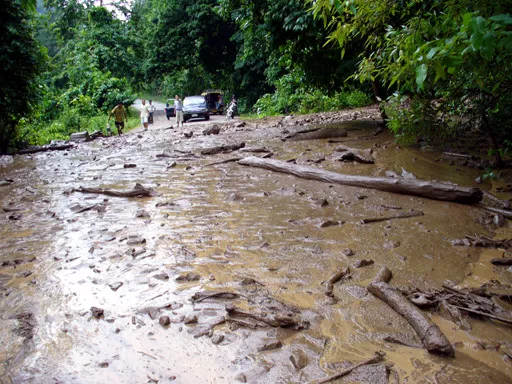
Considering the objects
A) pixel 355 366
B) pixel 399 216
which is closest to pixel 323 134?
pixel 399 216

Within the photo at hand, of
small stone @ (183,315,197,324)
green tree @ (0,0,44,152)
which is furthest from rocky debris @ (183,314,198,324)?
green tree @ (0,0,44,152)

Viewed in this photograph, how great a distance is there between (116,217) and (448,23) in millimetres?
4655

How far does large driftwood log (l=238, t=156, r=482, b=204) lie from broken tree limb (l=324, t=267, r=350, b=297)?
2666 millimetres

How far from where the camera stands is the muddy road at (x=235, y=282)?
9.21 ft

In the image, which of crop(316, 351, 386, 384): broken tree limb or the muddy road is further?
the muddy road

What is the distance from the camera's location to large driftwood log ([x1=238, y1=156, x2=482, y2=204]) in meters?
5.84

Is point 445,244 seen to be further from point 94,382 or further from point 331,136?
point 331,136

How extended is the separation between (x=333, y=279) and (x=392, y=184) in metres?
3.14

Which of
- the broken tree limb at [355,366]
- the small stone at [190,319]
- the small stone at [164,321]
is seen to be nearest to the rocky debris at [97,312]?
the small stone at [164,321]

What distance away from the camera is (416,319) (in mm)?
3127

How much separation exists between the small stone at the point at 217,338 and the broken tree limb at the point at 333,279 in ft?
3.33

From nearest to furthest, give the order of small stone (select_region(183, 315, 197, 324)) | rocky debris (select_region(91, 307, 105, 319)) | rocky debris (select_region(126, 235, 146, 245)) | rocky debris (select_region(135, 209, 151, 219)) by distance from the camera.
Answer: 1. small stone (select_region(183, 315, 197, 324))
2. rocky debris (select_region(91, 307, 105, 319))
3. rocky debris (select_region(126, 235, 146, 245))
4. rocky debris (select_region(135, 209, 151, 219))

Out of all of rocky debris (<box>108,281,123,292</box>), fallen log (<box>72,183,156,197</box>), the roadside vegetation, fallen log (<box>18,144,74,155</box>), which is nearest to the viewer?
the roadside vegetation

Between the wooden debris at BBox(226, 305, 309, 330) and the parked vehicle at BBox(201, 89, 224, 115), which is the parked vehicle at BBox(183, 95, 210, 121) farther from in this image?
the wooden debris at BBox(226, 305, 309, 330)
